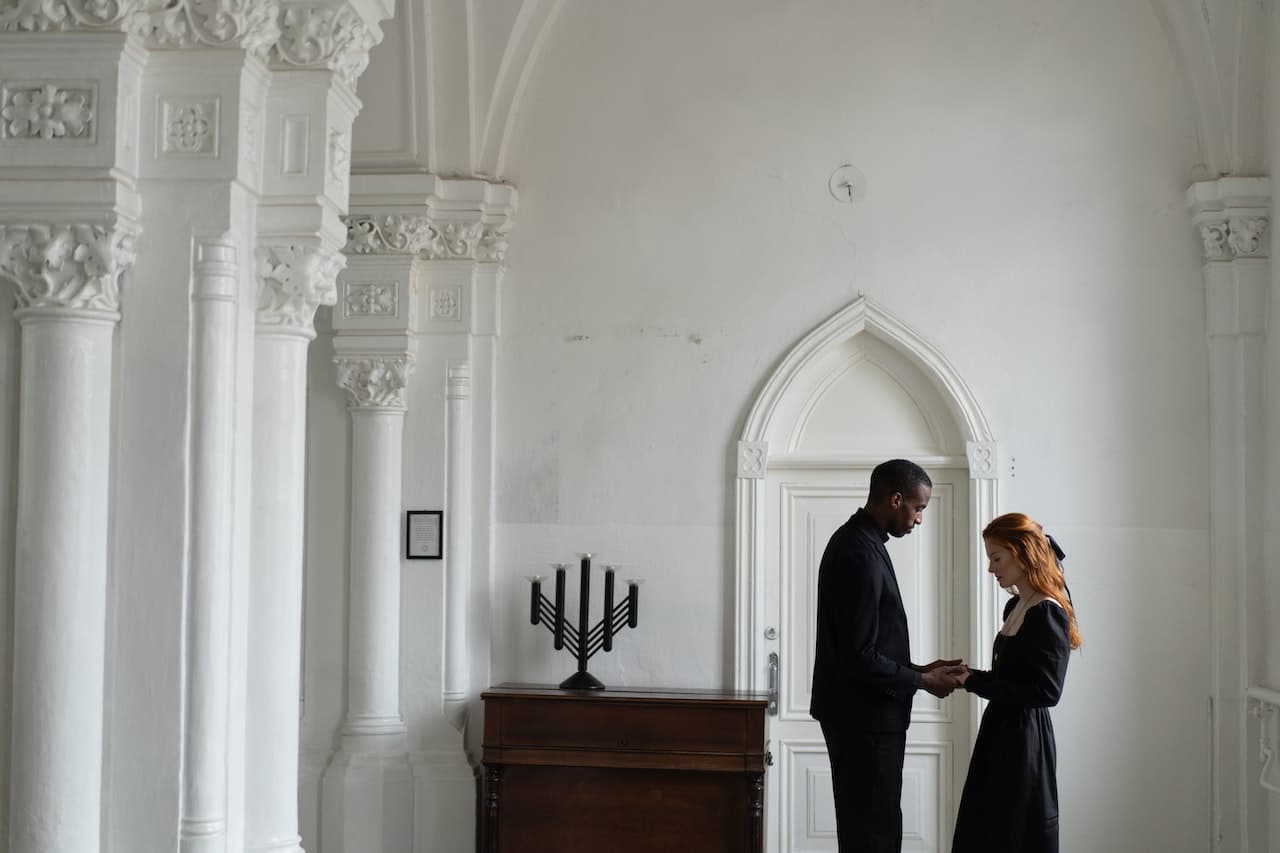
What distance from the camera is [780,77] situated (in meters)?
8.08

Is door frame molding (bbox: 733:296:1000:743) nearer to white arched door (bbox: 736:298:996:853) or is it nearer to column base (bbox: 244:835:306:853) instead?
white arched door (bbox: 736:298:996:853)

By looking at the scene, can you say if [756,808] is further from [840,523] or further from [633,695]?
[840,523]

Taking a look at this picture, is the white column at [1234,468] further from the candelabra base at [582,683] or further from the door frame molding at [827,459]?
the candelabra base at [582,683]

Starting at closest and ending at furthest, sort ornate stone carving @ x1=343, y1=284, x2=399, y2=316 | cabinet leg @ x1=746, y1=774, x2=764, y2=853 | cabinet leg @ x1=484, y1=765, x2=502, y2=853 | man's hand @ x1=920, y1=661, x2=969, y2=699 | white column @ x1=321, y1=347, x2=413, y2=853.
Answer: man's hand @ x1=920, y1=661, x2=969, y2=699 < cabinet leg @ x1=746, y1=774, x2=764, y2=853 < cabinet leg @ x1=484, y1=765, x2=502, y2=853 < white column @ x1=321, y1=347, x2=413, y2=853 < ornate stone carving @ x1=343, y1=284, x2=399, y2=316

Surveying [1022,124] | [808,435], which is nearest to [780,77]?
[1022,124]

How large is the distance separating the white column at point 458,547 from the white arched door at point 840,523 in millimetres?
1573

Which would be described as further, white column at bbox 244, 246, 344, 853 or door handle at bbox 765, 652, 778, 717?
door handle at bbox 765, 652, 778, 717

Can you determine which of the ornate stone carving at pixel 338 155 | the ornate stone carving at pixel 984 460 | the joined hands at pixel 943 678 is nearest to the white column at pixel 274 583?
the ornate stone carving at pixel 338 155

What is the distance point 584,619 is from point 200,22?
159 inches

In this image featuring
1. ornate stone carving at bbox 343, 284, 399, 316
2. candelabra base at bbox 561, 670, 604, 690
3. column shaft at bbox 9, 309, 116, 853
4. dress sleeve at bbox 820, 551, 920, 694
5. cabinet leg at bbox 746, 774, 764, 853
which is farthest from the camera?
ornate stone carving at bbox 343, 284, 399, 316

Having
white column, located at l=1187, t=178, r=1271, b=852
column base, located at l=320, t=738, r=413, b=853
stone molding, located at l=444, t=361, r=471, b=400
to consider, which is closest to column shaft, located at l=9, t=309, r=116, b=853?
column base, located at l=320, t=738, r=413, b=853

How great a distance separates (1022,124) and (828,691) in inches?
164

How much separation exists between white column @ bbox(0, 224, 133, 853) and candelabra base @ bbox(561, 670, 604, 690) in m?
3.38

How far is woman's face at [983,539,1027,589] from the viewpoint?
4.66m
